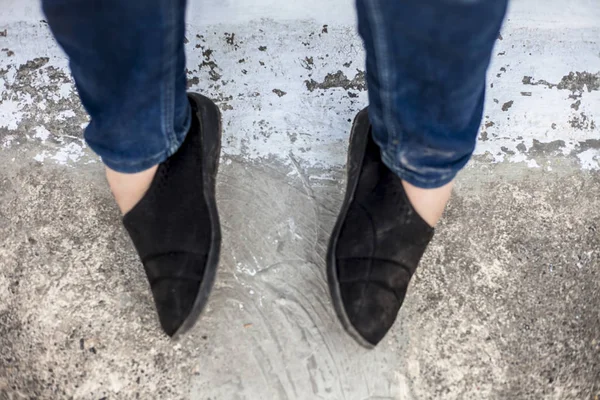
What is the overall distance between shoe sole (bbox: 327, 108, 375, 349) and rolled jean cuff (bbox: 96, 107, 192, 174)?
12.2 inches

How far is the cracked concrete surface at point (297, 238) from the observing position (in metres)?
0.92

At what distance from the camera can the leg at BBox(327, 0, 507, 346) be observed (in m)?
0.57

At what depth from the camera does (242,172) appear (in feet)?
3.44

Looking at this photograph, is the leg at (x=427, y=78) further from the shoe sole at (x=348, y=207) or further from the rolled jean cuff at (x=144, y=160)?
the rolled jean cuff at (x=144, y=160)

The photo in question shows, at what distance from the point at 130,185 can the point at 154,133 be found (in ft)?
0.48

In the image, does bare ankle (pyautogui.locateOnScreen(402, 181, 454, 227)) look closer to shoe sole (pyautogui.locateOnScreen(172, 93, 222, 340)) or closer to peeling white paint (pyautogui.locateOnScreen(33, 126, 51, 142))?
shoe sole (pyautogui.locateOnScreen(172, 93, 222, 340))

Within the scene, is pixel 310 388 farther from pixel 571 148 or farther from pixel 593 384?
pixel 571 148

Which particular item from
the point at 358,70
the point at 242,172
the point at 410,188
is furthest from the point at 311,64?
the point at 410,188

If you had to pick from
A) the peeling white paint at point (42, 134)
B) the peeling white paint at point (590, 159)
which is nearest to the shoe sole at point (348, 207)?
the peeling white paint at point (590, 159)

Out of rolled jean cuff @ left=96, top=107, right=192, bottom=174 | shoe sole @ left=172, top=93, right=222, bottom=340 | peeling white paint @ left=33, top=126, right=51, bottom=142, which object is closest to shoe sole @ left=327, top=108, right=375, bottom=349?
shoe sole @ left=172, top=93, right=222, bottom=340

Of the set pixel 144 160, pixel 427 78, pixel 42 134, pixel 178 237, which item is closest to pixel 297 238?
pixel 178 237

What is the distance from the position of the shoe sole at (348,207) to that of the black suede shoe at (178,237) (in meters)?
0.21

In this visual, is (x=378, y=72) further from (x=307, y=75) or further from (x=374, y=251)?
(x=307, y=75)

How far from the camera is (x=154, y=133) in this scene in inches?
29.5
